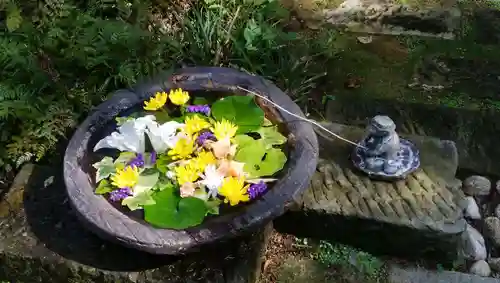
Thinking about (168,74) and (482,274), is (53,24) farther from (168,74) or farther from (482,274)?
(482,274)

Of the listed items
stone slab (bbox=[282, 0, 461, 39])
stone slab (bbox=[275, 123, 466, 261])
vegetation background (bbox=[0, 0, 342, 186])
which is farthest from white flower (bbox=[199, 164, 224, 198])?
stone slab (bbox=[282, 0, 461, 39])

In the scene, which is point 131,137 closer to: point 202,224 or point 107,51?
point 202,224

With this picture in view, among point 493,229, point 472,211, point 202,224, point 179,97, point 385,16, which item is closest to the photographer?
point 202,224

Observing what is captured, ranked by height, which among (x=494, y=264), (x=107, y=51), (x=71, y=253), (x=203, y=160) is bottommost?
(x=494, y=264)

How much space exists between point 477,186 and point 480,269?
559mm

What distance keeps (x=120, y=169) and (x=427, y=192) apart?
1603 millimetres

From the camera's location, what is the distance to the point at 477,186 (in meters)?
3.71

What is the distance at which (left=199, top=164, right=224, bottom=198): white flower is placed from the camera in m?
2.73

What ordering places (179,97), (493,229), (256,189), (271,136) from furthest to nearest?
(493,229) → (179,97) → (271,136) → (256,189)

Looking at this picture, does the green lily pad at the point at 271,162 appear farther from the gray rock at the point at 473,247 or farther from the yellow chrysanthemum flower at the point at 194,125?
the gray rock at the point at 473,247

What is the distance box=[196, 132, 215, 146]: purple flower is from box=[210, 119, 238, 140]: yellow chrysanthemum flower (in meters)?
0.02

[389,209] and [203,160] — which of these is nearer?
[203,160]

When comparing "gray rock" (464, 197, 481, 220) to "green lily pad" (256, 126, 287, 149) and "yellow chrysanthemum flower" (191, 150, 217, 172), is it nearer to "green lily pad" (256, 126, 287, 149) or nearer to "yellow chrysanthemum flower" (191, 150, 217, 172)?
"green lily pad" (256, 126, 287, 149)

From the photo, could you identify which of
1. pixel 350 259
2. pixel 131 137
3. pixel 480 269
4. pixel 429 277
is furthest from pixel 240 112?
pixel 480 269
